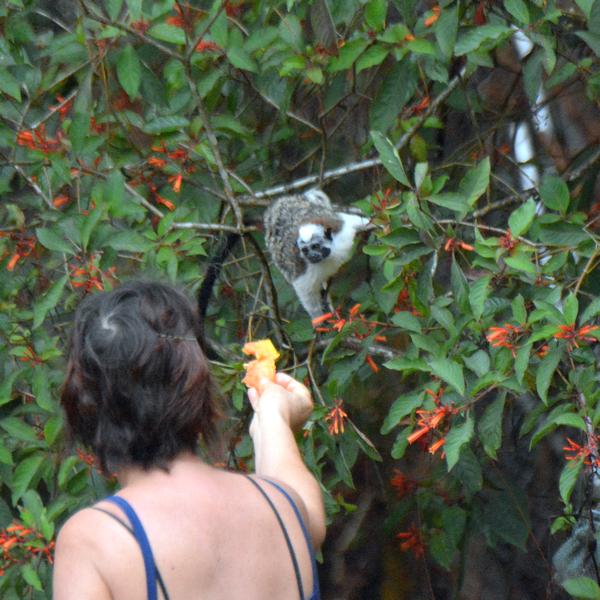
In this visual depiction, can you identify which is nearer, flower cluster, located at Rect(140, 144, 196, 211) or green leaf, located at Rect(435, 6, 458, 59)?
green leaf, located at Rect(435, 6, 458, 59)

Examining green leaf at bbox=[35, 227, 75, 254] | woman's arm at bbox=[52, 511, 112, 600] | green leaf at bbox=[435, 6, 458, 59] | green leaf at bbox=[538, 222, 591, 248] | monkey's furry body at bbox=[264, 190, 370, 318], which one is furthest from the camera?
monkey's furry body at bbox=[264, 190, 370, 318]

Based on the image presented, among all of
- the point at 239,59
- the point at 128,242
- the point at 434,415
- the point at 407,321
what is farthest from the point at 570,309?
the point at 239,59

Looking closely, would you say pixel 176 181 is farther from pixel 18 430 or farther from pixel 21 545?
pixel 21 545

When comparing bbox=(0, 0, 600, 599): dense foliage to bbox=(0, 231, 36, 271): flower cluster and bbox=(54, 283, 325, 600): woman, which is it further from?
bbox=(54, 283, 325, 600): woman

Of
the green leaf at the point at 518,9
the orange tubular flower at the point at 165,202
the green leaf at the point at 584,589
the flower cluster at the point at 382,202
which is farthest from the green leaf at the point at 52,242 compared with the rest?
the green leaf at the point at 584,589

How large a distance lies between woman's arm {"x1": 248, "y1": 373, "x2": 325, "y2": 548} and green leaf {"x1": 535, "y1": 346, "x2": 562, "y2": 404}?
61cm

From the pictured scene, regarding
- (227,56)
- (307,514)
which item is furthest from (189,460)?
(227,56)

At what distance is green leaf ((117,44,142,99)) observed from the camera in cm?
341

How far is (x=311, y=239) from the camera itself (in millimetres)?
3979

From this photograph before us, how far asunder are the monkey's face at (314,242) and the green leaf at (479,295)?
4.48 ft

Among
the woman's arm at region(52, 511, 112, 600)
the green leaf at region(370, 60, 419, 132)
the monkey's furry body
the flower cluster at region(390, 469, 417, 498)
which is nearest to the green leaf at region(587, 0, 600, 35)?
the green leaf at region(370, 60, 419, 132)

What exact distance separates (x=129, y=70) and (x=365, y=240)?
41.9 inches

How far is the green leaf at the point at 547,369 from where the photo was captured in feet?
8.20

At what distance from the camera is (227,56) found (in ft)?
10.9
